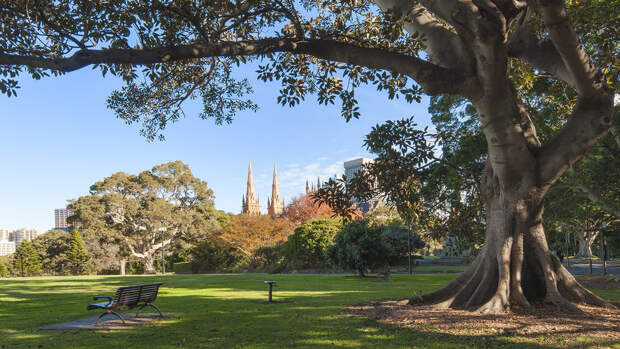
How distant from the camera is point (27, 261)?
48.5 m

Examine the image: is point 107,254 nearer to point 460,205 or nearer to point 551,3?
point 460,205

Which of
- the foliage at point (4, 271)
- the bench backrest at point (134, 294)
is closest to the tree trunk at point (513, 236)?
the bench backrest at point (134, 294)

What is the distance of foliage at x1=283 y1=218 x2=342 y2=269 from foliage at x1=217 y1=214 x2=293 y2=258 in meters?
6.69

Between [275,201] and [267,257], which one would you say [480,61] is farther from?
[275,201]

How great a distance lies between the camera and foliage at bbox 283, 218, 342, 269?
35312 mm

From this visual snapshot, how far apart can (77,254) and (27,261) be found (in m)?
7.01

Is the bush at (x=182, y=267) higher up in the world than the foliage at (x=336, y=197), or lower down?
lower down

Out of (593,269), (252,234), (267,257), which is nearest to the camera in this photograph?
(593,269)

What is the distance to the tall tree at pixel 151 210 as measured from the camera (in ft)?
156

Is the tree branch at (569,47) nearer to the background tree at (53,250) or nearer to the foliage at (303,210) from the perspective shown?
the foliage at (303,210)

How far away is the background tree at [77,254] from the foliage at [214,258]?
11.7m

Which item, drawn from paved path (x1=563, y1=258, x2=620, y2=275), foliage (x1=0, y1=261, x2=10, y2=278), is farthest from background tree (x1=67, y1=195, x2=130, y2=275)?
paved path (x1=563, y1=258, x2=620, y2=275)

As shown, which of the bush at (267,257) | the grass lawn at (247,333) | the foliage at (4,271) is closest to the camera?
the grass lawn at (247,333)

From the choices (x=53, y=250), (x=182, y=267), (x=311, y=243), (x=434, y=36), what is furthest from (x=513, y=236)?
(x=53, y=250)
